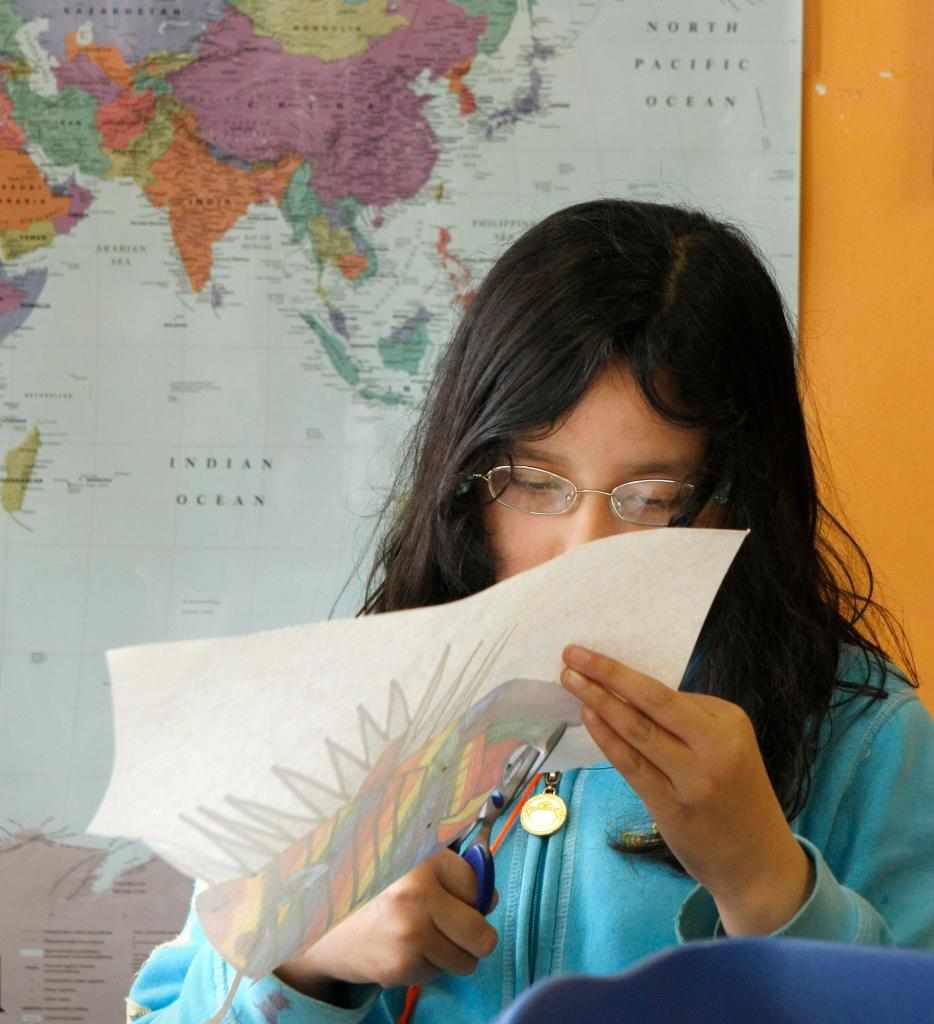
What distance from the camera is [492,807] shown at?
0.54 metres

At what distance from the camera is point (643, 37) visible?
1.20 meters

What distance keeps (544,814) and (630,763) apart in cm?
23

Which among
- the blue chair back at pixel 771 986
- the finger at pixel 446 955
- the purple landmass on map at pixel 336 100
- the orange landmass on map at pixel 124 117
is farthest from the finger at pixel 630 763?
the orange landmass on map at pixel 124 117

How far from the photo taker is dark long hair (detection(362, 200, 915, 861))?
0.71 metres

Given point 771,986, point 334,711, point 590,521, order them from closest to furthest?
point 771,986
point 334,711
point 590,521

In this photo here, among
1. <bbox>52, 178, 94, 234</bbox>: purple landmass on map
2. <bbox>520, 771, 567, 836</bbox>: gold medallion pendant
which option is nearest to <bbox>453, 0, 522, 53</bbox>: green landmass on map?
<bbox>52, 178, 94, 234</bbox>: purple landmass on map

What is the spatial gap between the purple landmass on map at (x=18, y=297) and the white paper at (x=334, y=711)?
0.91 m

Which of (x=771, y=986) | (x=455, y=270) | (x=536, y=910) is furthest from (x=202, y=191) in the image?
(x=771, y=986)

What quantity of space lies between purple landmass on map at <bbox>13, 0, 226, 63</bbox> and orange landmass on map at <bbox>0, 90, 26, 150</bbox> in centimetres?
9

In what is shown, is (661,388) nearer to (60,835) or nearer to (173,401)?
(173,401)

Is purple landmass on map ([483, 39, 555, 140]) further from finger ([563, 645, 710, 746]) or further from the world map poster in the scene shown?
finger ([563, 645, 710, 746])

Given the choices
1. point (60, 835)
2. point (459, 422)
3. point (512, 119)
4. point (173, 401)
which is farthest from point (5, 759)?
point (512, 119)

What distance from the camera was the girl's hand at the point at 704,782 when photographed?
489mm

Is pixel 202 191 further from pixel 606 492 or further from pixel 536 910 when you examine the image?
pixel 536 910
